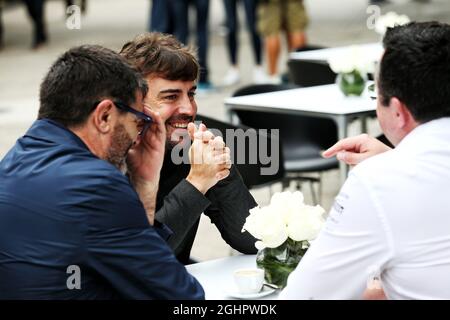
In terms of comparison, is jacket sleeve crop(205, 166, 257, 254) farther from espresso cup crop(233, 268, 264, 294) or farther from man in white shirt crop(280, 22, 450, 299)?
man in white shirt crop(280, 22, 450, 299)

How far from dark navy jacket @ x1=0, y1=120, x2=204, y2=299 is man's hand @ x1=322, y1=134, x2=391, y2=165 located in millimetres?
696

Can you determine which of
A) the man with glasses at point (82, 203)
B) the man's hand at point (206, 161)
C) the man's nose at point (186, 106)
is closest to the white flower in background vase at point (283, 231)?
the man's hand at point (206, 161)

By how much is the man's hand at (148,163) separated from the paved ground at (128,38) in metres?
2.95

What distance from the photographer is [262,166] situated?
5.30 meters

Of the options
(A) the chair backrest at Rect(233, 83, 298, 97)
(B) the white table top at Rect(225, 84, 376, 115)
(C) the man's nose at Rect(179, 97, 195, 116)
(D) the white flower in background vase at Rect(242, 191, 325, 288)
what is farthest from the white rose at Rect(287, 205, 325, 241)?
(A) the chair backrest at Rect(233, 83, 298, 97)

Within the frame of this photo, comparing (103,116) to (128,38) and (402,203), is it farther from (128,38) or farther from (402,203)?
(128,38)

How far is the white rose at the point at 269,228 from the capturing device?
2.74 meters

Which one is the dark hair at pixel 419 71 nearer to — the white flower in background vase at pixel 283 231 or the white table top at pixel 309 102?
the white flower in background vase at pixel 283 231

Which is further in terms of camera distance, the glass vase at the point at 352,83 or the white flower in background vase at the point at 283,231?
the glass vase at the point at 352,83

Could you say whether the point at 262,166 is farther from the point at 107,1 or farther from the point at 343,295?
the point at 107,1

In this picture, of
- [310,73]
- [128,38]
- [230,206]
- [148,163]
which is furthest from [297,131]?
[128,38]

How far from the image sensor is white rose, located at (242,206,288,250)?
274 centimetres

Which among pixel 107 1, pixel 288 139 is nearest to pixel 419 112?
pixel 288 139

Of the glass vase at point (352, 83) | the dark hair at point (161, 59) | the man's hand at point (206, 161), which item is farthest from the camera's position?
the glass vase at point (352, 83)
